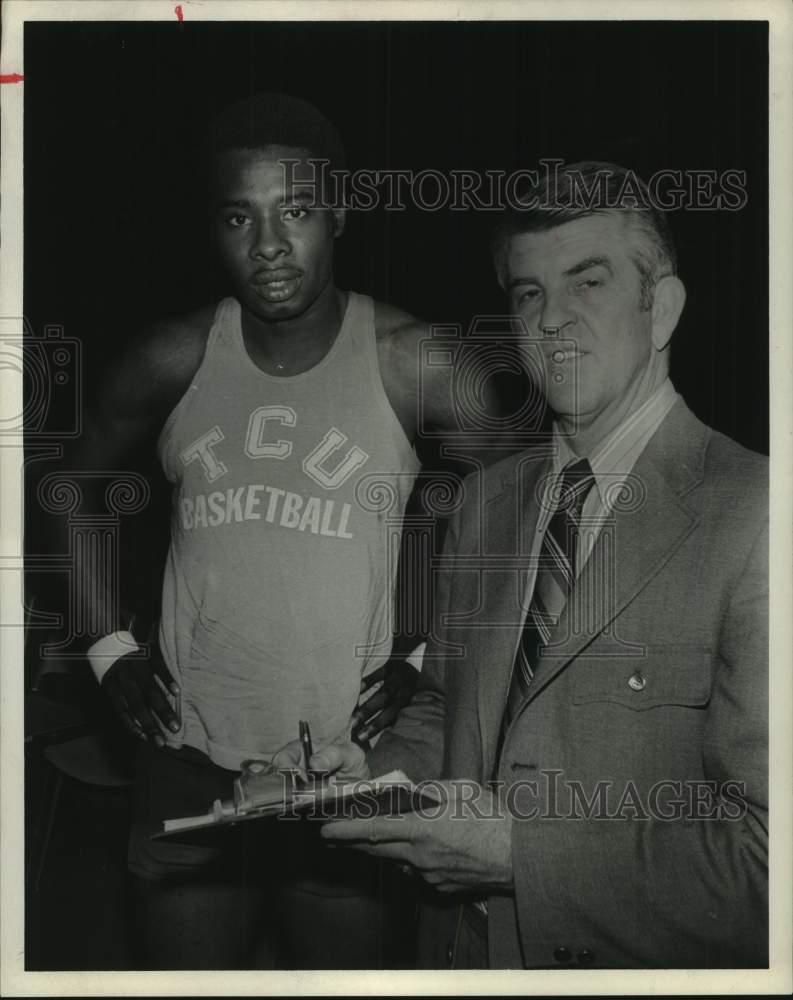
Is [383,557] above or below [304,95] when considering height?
below

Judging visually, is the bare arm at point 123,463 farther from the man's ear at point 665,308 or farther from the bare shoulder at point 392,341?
the man's ear at point 665,308

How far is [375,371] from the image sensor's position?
2281 mm

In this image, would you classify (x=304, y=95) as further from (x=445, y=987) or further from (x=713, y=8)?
(x=445, y=987)

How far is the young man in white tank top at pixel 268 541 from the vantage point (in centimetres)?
226

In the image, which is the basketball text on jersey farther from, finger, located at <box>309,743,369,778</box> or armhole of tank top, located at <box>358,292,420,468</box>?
finger, located at <box>309,743,369,778</box>

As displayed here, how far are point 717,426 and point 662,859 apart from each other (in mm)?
826

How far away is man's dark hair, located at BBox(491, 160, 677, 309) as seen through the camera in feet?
7.41

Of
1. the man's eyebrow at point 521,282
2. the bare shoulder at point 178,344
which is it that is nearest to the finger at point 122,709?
the bare shoulder at point 178,344

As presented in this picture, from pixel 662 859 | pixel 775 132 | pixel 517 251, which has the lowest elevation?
pixel 662 859

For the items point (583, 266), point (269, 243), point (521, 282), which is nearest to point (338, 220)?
point (269, 243)

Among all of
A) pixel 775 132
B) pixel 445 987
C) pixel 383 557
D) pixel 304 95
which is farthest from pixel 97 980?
pixel 775 132

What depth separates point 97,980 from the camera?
7.68 ft

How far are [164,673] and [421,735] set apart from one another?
51cm

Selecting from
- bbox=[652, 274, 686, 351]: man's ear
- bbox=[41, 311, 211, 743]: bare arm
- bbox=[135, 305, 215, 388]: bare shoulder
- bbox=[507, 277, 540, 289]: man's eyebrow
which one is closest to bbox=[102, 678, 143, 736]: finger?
bbox=[41, 311, 211, 743]: bare arm
